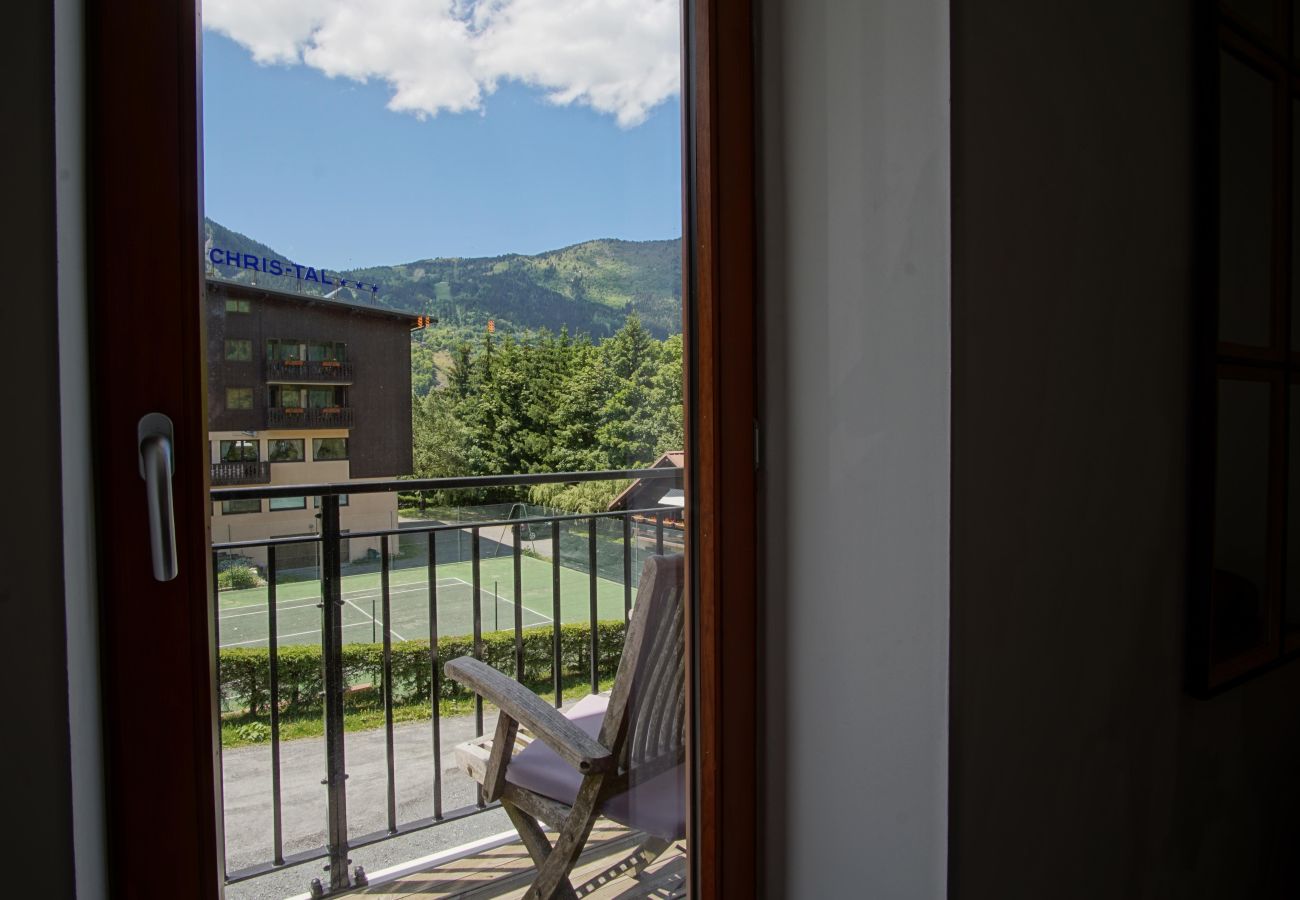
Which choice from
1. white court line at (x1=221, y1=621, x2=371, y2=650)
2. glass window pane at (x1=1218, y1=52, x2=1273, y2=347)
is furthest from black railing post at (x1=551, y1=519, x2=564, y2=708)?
glass window pane at (x1=1218, y1=52, x2=1273, y2=347)

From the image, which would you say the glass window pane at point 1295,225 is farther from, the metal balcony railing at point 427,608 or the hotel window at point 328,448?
the hotel window at point 328,448

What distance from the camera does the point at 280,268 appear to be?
0.94m

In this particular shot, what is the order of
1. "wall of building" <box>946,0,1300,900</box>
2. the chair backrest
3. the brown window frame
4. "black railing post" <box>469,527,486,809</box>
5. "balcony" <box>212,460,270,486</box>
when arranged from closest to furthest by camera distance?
"balcony" <box>212,460,270,486</box> → "wall of building" <box>946,0,1300,900</box> → the chair backrest → "black railing post" <box>469,527,486,809</box> → the brown window frame

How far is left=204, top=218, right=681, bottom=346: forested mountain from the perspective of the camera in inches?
41.6

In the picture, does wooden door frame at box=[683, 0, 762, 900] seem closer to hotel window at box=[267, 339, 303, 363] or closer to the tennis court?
the tennis court

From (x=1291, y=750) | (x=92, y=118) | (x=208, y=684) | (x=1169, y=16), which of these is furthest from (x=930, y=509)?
(x=1291, y=750)

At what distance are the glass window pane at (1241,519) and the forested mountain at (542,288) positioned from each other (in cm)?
118

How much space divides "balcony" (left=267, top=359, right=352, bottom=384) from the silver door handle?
0.78 feet

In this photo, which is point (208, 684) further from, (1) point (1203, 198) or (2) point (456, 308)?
(1) point (1203, 198)

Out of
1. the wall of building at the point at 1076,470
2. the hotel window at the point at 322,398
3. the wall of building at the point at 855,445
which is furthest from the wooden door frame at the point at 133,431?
the wall of building at the point at 1076,470

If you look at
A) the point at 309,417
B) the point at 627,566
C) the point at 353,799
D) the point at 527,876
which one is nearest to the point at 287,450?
the point at 309,417

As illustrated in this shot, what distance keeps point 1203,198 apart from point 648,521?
124 cm

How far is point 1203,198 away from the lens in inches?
60.7

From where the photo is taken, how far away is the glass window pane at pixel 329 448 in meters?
0.98
